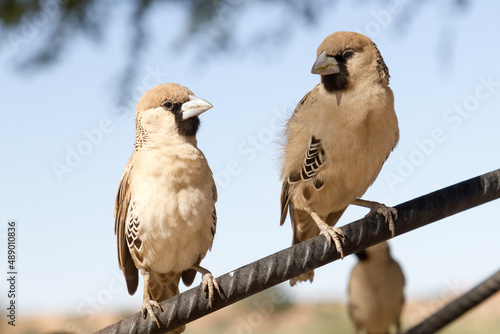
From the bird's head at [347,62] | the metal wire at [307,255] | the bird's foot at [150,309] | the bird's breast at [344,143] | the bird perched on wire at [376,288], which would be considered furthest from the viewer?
the bird perched on wire at [376,288]

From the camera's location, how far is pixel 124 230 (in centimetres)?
246

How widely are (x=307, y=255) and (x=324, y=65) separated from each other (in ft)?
2.40

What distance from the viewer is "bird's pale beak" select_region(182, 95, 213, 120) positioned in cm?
212

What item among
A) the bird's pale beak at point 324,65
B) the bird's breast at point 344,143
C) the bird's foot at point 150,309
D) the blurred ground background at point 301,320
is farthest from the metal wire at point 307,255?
the blurred ground background at point 301,320

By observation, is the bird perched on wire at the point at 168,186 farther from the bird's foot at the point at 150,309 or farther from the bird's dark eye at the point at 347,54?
the bird's dark eye at the point at 347,54

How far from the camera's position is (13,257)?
2580 mm

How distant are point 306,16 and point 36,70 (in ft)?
5.89

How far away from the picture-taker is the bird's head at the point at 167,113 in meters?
2.24

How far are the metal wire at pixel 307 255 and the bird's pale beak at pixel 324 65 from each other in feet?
1.87

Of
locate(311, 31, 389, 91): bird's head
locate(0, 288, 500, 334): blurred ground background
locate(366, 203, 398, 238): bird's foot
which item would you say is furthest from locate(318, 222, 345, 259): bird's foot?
locate(0, 288, 500, 334): blurred ground background

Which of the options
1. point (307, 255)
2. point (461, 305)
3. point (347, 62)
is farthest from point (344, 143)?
point (461, 305)

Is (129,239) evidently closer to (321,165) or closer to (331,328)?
(321,165)

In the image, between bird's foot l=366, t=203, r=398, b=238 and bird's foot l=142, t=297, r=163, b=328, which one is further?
bird's foot l=366, t=203, r=398, b=238

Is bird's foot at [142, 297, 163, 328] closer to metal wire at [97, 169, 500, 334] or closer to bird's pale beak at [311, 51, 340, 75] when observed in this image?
metal wire at [97, 169, 500, 334]
